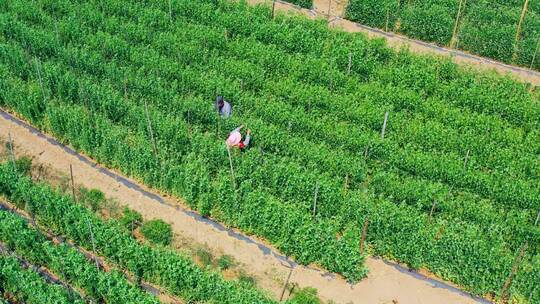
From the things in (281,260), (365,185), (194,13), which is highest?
(194,13)

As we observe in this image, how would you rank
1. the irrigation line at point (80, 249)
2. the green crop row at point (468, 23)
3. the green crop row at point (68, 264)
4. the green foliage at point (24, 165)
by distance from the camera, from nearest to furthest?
the green crop row at point (68, 264) → the irrigation line at point (80, 249) → the green foliage at point (24, 165) → the green crop row at point (468, 23)

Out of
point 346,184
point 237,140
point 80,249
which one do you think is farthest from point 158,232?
point 346,184

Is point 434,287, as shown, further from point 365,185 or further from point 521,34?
point 521,34

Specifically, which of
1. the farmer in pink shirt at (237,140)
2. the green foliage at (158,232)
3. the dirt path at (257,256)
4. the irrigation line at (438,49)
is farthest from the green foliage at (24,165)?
the irrigation line at (438,49)

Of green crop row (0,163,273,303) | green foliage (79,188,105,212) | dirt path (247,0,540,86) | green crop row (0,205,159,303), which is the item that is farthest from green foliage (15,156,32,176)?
dirt path (247,0,540,86)

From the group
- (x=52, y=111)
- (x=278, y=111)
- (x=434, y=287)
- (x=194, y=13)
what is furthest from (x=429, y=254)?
(x=194, y=13)

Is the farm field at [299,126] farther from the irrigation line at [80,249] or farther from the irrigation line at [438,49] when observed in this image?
the irrigation line at [80,249]

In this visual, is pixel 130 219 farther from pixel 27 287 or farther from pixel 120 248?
pixel 27 287
